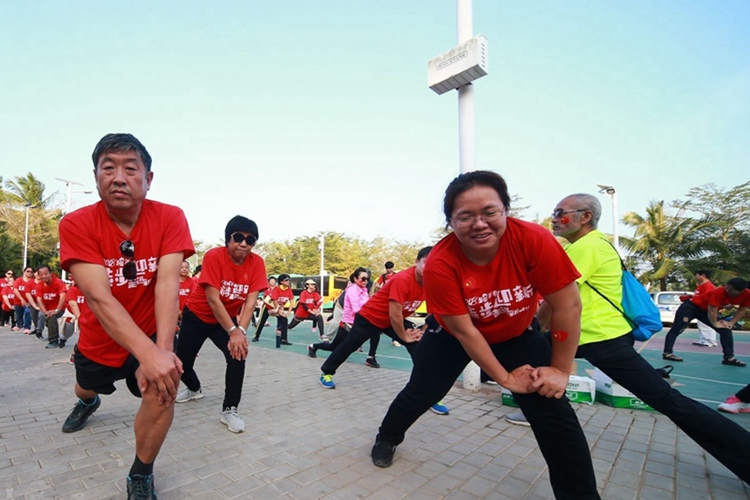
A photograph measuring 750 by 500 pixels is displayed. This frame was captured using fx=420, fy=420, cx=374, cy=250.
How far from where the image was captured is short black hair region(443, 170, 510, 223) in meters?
2.08

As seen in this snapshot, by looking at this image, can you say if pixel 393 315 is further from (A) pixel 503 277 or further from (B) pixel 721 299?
(B) pixel 721 299

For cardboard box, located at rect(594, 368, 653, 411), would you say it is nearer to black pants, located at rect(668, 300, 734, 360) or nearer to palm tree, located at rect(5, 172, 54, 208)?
black pants, located at rect(668, 300, 734, 360)

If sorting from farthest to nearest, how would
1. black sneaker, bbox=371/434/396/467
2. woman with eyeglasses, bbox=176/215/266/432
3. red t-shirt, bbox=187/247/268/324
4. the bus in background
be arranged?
the bus in background < red t-shirt, bbox=187/247/268/324 < woman with eyeglasses, bbox=176/215/266/432 < black sneaker, bbox=371/434/396/467

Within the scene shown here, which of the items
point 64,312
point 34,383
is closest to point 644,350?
point 34,383

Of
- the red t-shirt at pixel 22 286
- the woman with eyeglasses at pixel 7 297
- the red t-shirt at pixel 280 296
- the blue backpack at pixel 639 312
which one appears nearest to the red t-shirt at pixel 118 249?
the blue backpack at pixel 639 312

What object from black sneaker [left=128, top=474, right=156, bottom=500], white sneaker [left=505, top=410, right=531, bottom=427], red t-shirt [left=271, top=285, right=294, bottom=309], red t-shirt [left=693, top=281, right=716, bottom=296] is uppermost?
red t-shirt [left=693, top=281, right=716, bottom=296]

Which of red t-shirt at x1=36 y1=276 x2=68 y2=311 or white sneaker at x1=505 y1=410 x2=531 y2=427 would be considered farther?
red t-shirt at x1=36 y1=276 x2=68 y2=311

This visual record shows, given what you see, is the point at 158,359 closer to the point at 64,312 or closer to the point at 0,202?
the point at 64,312

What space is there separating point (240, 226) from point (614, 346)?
3255 millimetres

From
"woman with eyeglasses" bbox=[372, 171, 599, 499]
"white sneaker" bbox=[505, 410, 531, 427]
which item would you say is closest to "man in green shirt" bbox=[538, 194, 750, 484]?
"woman with eyeglasses" bbox=[372, 171, 599, 499]

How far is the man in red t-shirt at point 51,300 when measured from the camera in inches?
371

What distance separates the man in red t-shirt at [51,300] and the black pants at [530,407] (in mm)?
9475

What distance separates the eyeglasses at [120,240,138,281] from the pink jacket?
5467 mm

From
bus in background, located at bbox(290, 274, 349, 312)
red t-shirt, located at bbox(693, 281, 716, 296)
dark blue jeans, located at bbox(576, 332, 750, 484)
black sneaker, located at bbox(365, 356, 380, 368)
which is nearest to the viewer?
dark blue jeans, located at bbox(576, 332, 750, 484)
